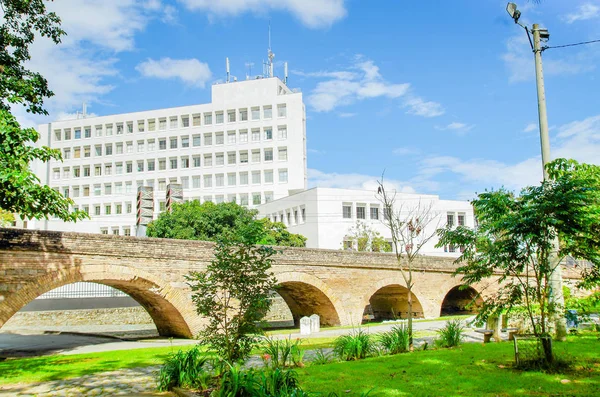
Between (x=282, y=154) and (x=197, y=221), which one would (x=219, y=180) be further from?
(x=197, y=221)

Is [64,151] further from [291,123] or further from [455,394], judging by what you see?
[455,394]

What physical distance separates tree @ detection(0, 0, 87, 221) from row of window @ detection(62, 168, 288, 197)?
40.0m

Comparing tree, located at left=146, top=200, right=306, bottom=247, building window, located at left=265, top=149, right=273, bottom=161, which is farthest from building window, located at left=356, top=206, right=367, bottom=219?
building window, located at left=265, top=149, right=273, bottom=161

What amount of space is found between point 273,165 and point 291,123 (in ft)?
14.9

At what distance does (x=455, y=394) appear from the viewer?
689 cm

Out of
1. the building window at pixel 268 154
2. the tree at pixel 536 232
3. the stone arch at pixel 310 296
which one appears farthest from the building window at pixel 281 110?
the tree at pixel 536 232

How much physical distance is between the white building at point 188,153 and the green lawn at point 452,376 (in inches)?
1710

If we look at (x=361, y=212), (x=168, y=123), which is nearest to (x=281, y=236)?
(x=361, y=212)

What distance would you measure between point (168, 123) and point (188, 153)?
402 centimetres

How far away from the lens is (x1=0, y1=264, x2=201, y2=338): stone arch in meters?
15.0

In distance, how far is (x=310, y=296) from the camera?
24.1 m

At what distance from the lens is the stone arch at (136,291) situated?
14961 mm

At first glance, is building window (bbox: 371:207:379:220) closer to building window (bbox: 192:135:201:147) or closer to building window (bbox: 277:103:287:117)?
building window (bbox: 277:103:287:117)

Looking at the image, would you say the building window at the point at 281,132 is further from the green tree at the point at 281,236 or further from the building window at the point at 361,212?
the green tree at the point at 281,236
